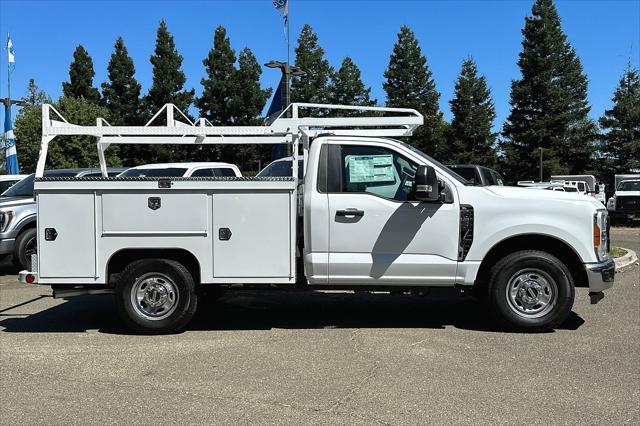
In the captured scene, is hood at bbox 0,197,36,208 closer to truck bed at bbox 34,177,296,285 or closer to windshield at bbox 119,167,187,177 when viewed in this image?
windshield at bbox 119,167,187,177

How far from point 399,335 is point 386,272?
0.72 meters

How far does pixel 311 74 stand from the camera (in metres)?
48.7

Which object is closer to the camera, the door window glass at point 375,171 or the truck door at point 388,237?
the truck door at point 388,237

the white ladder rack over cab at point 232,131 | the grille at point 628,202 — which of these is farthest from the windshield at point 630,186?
the white ladder rack over cab at point 232,131

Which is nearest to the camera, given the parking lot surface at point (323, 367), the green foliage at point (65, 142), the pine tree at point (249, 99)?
the parking lot surface at point (323, 367)

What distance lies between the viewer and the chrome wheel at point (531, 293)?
6.45 metres

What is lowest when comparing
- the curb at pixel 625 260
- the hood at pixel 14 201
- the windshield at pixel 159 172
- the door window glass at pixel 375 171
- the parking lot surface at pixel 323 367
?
the parking lot surface at pixel 323 367

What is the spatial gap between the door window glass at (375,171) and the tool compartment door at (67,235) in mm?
2768

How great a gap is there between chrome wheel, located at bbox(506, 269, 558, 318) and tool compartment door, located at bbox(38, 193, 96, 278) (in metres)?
4.56

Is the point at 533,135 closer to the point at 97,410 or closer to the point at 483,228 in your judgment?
the point at 483,228

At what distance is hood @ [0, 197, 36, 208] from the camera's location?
34.7 ft

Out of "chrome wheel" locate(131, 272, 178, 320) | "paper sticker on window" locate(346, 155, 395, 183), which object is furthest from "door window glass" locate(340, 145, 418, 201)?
"chrome wheel" locate(131, 272, 178, 320)

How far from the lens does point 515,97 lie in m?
51.8

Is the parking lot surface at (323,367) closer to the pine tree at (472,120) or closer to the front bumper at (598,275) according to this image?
the front bumper at (598,275)
